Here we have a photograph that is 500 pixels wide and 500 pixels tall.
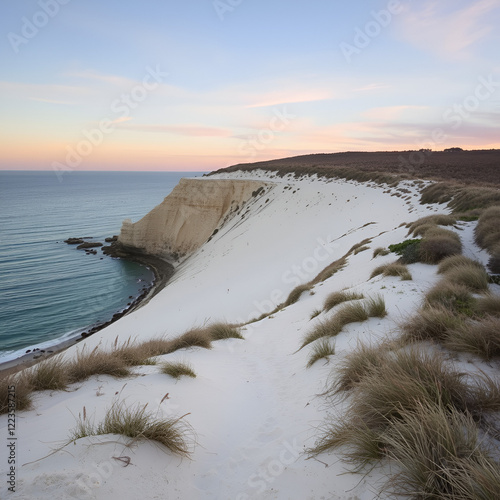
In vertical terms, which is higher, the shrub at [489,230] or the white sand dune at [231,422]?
the shrub at [489,230]

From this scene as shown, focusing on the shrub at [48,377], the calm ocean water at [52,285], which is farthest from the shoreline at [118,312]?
the calm ocean water at [52,285]

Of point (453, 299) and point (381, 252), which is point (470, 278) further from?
point (381, 252)

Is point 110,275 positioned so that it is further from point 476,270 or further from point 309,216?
point 476,270

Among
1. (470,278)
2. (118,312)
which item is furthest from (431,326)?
(118,312)

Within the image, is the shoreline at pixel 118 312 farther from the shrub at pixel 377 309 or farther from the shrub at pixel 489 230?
the shrub at pixel 489 230

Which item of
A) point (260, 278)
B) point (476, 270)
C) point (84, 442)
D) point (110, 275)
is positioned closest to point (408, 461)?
point (84, 442)
